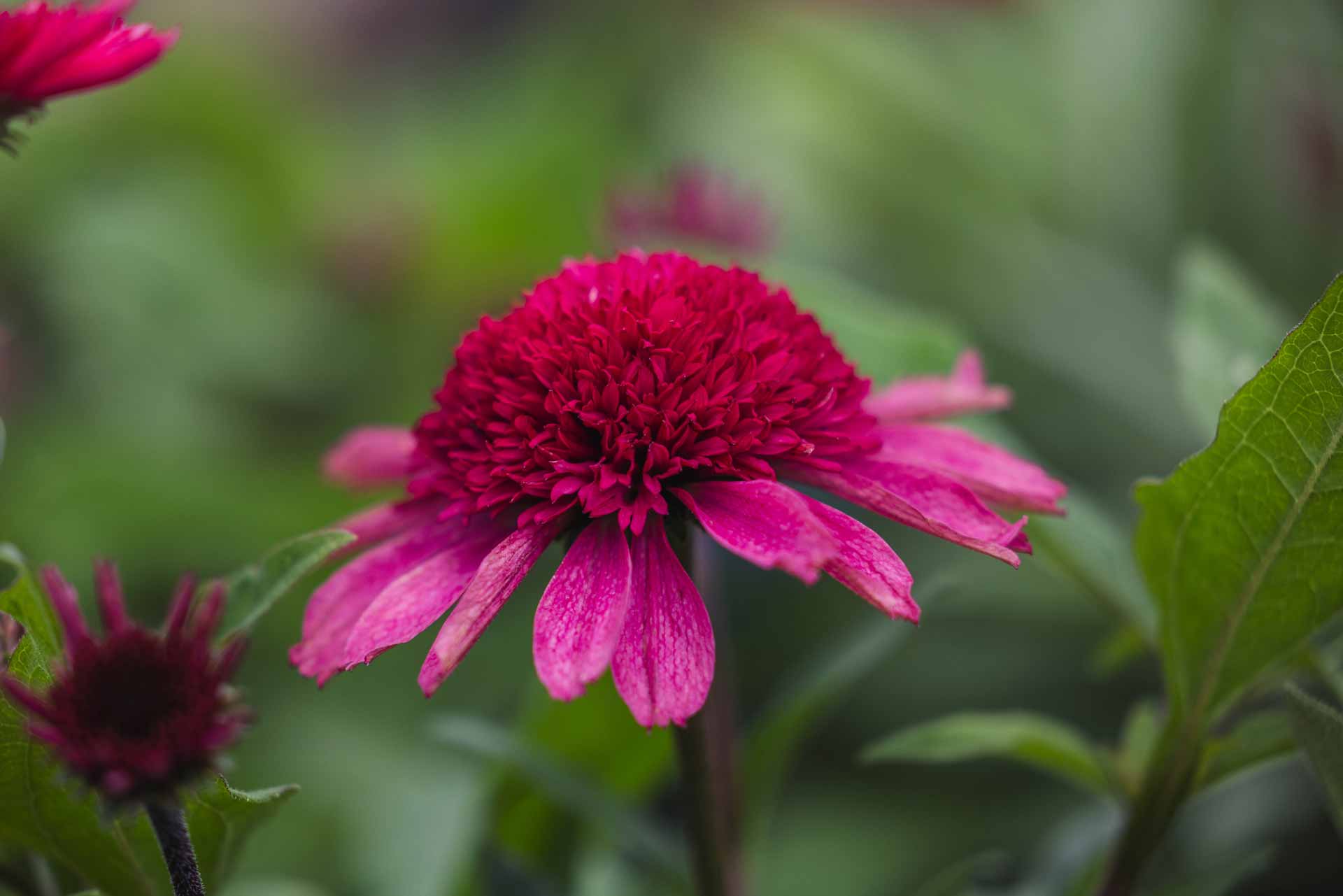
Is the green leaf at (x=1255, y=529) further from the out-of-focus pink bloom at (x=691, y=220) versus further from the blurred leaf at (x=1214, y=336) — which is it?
the out-of-focus pink bloom at (x=691, y=220)

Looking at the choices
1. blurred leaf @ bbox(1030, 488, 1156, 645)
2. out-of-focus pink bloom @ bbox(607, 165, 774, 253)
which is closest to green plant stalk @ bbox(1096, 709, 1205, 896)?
blurred leaf @ bbox(1030, 488, 1156, 645)

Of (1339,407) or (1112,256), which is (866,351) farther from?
(1112,256)

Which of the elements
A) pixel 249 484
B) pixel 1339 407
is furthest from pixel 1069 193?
pixel 1339 407

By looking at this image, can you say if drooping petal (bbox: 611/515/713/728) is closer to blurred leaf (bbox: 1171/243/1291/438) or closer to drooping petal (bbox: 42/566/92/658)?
drooping petal (bbox: 42/566/92/658)

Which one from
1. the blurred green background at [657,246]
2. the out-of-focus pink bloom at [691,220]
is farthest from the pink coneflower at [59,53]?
the out-of-focus pink bloom at [691,220]

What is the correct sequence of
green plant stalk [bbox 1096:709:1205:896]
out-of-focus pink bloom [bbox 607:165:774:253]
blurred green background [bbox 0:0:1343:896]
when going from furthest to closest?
out-of-focus pink bloom [bbox 607:165:774:253]
blurred green background [bbox 0:0:1343:896]
green plant stalk [bbox 1096:709:1205:896]

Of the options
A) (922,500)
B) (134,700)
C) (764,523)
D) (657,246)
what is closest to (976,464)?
(922,500)

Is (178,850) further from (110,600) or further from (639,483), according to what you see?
(639,483)
